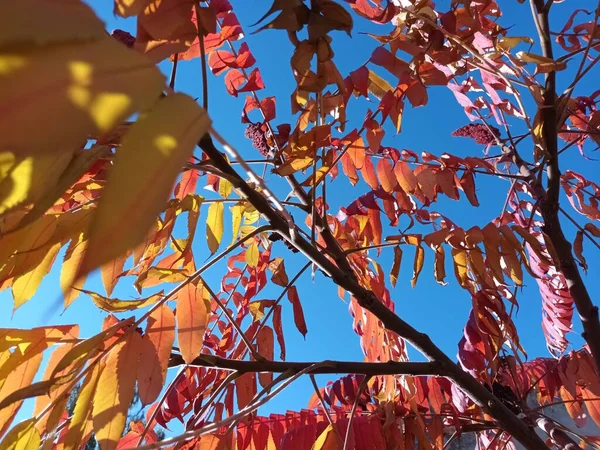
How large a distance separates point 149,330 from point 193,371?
554 mm

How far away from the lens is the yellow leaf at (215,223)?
104 centimetres

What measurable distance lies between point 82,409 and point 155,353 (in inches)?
4.6

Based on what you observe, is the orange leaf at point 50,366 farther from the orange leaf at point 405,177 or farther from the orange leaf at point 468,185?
the orange leaf at point 468,185

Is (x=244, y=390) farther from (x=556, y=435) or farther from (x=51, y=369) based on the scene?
(x=556, y=435)

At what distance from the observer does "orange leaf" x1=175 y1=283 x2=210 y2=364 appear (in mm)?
735

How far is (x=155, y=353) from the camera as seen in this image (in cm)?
72

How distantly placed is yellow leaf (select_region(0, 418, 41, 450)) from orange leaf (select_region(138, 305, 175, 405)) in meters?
0.14

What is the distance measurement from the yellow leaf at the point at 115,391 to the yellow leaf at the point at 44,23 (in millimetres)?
513

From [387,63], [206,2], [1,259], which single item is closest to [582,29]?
[387,63]

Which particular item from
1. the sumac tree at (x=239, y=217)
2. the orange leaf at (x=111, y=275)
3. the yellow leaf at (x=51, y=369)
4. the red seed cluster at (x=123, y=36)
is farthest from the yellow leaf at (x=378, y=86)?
the yellow leaf at (x=51, y=369)

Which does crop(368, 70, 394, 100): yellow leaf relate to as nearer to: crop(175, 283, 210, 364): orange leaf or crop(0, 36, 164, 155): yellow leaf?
crop(175, 283, 210, 364): orange leaf

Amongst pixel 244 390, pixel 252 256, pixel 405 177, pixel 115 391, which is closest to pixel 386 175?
pixel 405 177

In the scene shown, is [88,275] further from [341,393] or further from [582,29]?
[582,29]

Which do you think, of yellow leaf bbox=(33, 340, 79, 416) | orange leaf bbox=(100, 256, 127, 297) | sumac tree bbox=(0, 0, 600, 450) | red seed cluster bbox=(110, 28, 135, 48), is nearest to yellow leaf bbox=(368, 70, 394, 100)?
sumac tree bbox=(0, 0, 600, 450)
